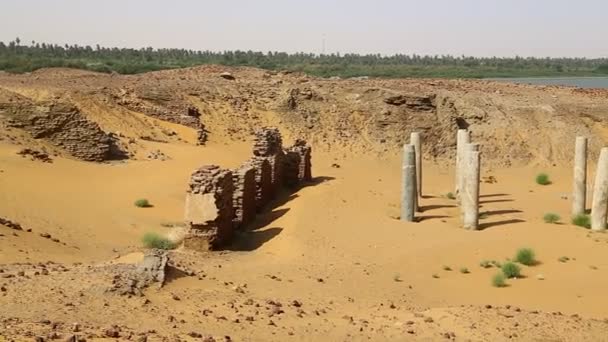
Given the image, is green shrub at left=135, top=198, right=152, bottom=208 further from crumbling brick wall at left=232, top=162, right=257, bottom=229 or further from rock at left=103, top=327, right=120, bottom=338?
rock at left=103, top=327, right=120, bottom=338

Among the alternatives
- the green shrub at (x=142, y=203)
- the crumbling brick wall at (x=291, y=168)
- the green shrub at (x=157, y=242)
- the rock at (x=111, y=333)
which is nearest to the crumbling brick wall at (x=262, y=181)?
the crumbling brick wall at (x=291, y=168)

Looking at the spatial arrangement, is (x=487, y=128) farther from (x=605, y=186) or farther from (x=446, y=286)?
(x=446, y=286)

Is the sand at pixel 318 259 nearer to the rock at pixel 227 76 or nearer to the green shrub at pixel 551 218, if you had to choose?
the green shrub at pixel 551 218

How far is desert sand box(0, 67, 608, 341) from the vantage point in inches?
426

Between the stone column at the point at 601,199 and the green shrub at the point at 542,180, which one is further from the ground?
the stone column at the point at 601,199

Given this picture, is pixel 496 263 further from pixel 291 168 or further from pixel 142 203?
pixel 142 203

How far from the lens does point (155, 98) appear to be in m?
33.4

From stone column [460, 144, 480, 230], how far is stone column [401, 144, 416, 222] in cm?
132

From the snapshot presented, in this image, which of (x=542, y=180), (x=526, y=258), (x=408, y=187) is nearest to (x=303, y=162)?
(x=408, y=187)

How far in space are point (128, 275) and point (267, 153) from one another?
1083 centimetres

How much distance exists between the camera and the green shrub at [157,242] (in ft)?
55.4

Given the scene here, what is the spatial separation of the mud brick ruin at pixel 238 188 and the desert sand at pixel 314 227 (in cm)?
47

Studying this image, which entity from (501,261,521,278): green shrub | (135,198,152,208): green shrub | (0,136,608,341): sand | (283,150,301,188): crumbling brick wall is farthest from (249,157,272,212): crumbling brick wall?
(501,261,521,278): green shrub

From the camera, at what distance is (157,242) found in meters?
17.1
